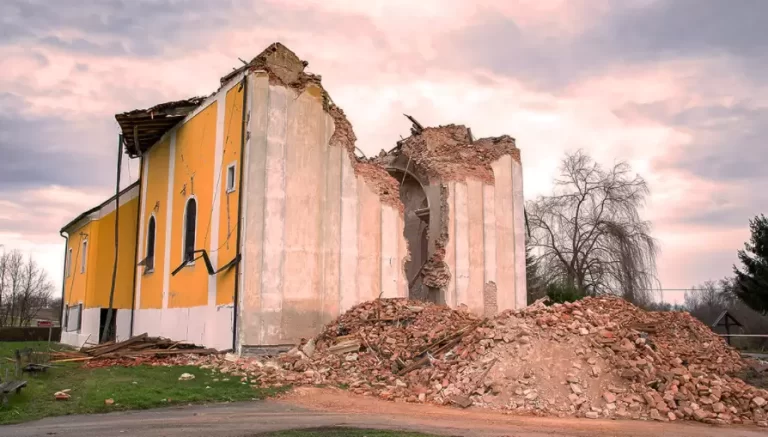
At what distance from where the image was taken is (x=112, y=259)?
25.8 meters

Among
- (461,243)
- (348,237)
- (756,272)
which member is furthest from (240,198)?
(756,272)

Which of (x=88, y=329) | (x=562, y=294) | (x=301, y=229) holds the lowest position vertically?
(x=88, y=329)

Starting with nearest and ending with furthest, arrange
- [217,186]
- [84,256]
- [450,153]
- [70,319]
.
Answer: [217,186]
[450,153]
[84,256]
[70,319]

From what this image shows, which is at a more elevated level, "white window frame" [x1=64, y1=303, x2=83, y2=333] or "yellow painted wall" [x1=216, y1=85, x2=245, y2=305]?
"yellow painted wall" [x1=216, y1=85, x2=245, y2=305]

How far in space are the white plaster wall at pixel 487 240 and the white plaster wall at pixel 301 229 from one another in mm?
3410

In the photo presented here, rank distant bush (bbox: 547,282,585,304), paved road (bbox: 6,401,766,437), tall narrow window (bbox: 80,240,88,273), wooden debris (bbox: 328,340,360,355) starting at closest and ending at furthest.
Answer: paved road (bbox: 6,401,766,437) < wooden debris (bbox: 328,340,360,355) < tall narrow window (bbox: 80,240,88,273) < distant bush (bbox: 547,282,585,304)

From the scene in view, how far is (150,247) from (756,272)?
1269 inches

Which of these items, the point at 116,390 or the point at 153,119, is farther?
the point at 153,119

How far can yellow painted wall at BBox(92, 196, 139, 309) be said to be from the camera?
25156 millimetres

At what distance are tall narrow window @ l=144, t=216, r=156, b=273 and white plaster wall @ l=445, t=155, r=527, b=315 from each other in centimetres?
1075

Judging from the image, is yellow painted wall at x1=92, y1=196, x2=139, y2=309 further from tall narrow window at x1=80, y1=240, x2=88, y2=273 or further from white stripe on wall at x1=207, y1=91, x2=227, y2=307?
white stripe on wall at x1=207, y1=91, x2=227, y2=307

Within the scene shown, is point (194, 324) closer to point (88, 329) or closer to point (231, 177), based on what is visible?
point (231, 177)

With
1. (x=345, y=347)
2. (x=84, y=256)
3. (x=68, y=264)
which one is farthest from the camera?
(x=68, y=264)

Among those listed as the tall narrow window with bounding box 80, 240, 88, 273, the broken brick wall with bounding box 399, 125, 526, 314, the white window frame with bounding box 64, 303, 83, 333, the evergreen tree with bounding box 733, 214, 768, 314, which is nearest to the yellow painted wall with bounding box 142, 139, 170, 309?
the tall narrow window with bounding box 80, 240, 88, 273
